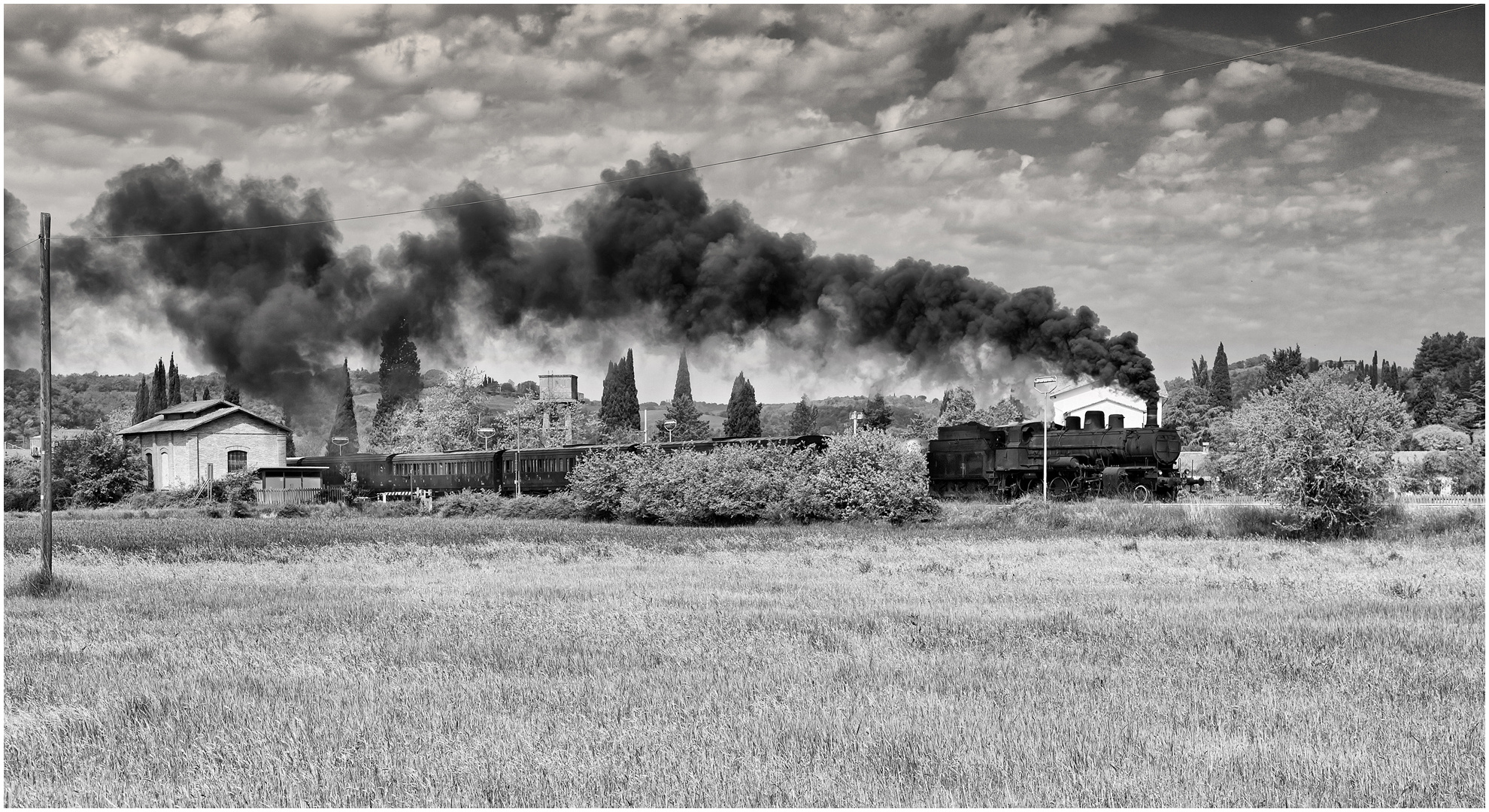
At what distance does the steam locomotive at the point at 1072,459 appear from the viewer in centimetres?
4578

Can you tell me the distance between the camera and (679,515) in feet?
148

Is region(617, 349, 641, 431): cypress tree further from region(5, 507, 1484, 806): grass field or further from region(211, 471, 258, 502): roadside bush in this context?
region(5, 507, 1484, 806): grass field

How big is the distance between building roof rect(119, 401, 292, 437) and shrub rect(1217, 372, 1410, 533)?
5914 centimetres

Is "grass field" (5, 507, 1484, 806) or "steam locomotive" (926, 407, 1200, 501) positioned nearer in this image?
"grass field" (5, 507, 1484, 806)

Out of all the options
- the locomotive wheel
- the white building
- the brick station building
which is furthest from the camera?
the white building

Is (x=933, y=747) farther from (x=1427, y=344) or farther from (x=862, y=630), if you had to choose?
(x=1427, y=344)

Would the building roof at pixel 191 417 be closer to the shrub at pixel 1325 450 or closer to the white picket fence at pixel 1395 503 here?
the white picket fence at pixel 1395 503

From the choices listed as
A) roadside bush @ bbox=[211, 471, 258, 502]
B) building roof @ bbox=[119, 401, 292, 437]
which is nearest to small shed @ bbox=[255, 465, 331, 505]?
roadside bush @ bbox=[211, 471, 258, 502]

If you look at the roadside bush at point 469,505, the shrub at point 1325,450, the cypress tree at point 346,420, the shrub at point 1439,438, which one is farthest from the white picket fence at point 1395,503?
the cypress tree at point 346,420

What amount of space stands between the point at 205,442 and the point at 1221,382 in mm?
92518

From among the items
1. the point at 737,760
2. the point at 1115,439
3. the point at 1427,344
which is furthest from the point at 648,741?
the point at 1427,344

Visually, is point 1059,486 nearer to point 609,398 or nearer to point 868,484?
point 868,484

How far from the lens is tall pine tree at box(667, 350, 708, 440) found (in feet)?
326

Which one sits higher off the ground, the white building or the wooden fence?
the white building
